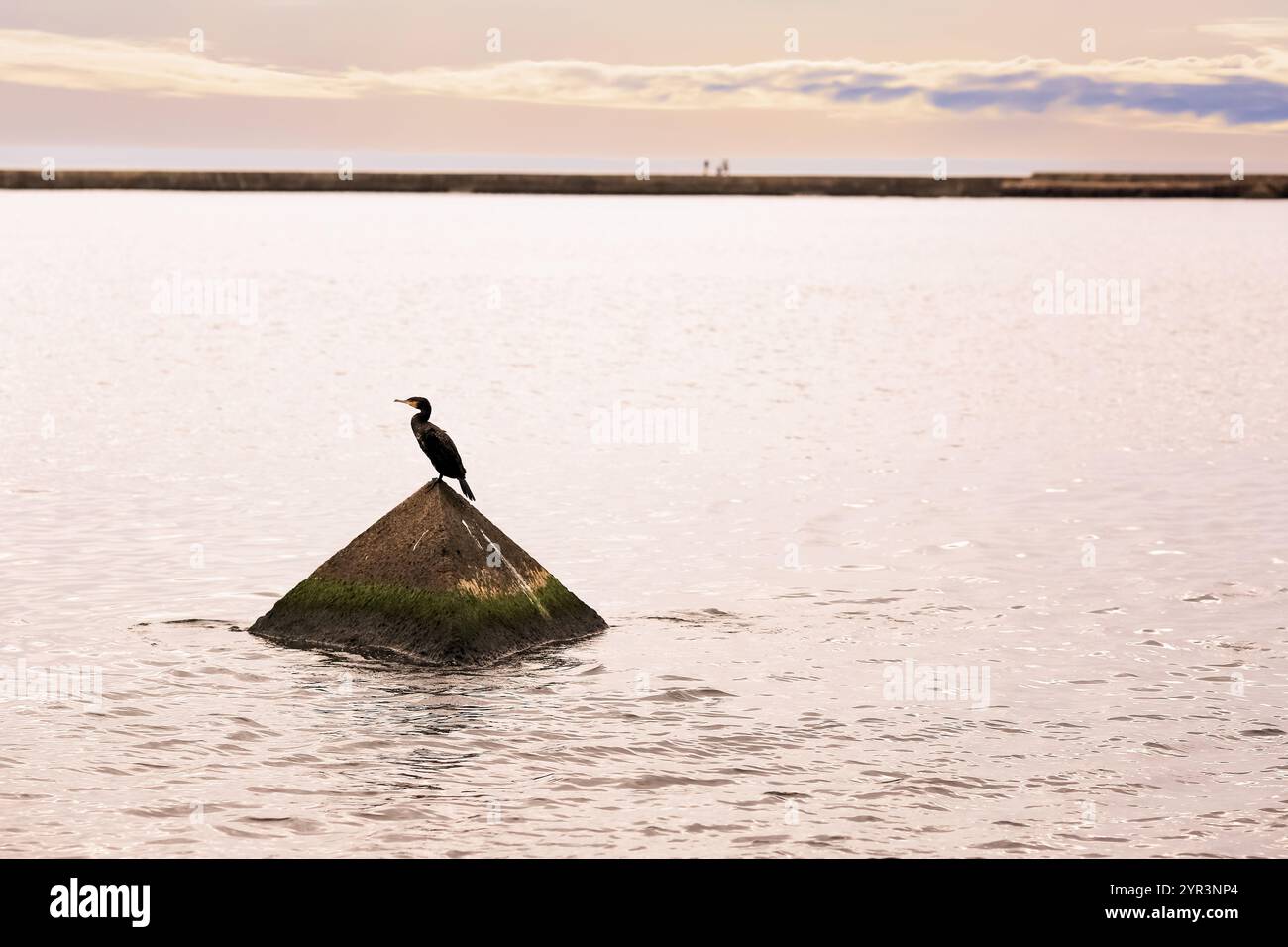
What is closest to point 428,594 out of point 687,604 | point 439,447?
point 439,447

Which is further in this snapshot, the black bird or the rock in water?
the black bird

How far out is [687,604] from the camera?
1556 cm

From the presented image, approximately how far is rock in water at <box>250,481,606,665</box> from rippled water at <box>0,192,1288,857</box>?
33 centimetres

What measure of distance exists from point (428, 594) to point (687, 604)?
132 inches

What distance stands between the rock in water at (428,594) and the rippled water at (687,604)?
0.33m

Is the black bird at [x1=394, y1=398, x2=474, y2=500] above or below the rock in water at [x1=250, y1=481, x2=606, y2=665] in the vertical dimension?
above

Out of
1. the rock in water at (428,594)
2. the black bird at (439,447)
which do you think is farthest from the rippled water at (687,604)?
the black bird at (439,447)

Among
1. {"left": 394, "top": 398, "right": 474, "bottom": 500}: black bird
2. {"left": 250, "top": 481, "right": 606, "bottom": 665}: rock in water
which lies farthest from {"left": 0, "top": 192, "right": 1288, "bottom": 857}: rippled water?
{"left": 394, "top": 398, "right": 474, "bottom": 500}: black bird

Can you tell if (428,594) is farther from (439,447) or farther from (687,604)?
(687,604)

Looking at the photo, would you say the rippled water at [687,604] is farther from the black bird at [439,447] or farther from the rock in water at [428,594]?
the black bird at [439,447]

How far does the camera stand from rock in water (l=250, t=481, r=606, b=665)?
42.4 ft

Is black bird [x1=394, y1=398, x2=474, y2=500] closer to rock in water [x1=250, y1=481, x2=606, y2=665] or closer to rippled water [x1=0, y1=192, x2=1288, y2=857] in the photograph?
rock in water [x1=250, y1=481, x2=606, y2=665]
